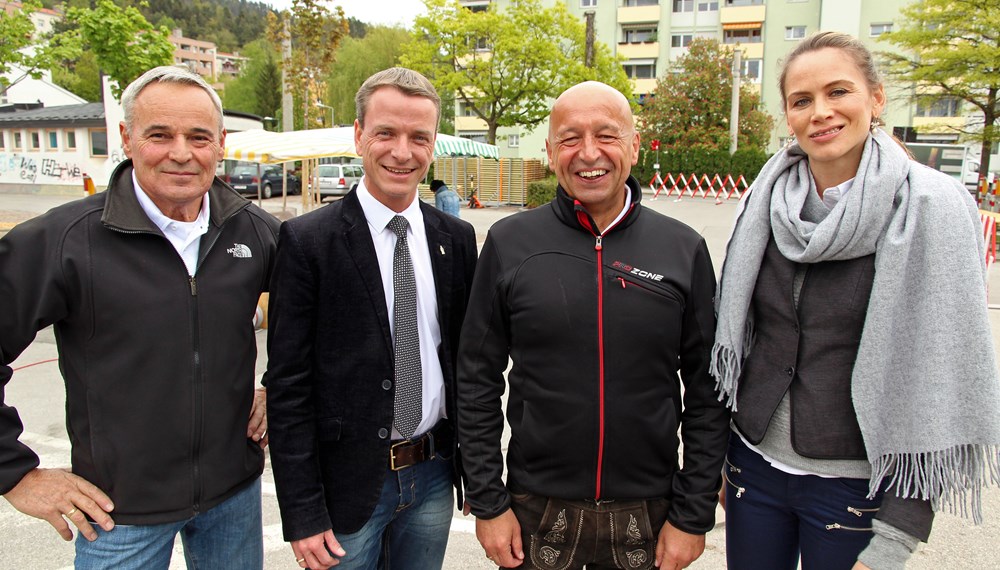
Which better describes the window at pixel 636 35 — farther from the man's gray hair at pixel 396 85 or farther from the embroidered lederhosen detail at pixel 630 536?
the embroidered lederhosen detail at pixel 630 536

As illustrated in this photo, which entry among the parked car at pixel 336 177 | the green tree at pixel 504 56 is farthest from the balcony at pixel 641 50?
the parked car at pixel 336 177

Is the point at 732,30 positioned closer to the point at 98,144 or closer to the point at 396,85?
the point at 98,144

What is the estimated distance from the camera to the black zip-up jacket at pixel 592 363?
205cm

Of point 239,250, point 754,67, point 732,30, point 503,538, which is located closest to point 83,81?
point 732,30

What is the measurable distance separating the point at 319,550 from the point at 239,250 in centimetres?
105

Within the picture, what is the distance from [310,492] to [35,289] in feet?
3.38

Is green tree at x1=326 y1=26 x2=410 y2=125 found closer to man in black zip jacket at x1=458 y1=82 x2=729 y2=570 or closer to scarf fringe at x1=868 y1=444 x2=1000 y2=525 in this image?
man in black zip jacket at x1=458 y1=82 x2=729 y2=570

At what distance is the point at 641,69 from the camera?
52.9m

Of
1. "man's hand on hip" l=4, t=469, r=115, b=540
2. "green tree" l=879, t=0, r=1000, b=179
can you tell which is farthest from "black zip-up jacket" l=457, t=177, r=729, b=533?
"green tree" l=879, t=0, r=1000, b=179

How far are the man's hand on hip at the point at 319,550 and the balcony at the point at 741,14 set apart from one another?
174 feet

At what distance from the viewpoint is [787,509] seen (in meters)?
2.09

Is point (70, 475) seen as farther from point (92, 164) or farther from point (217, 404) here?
point (92, 164)

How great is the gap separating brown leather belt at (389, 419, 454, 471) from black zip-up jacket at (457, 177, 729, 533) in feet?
0.67

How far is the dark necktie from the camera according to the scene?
7.34 feet
